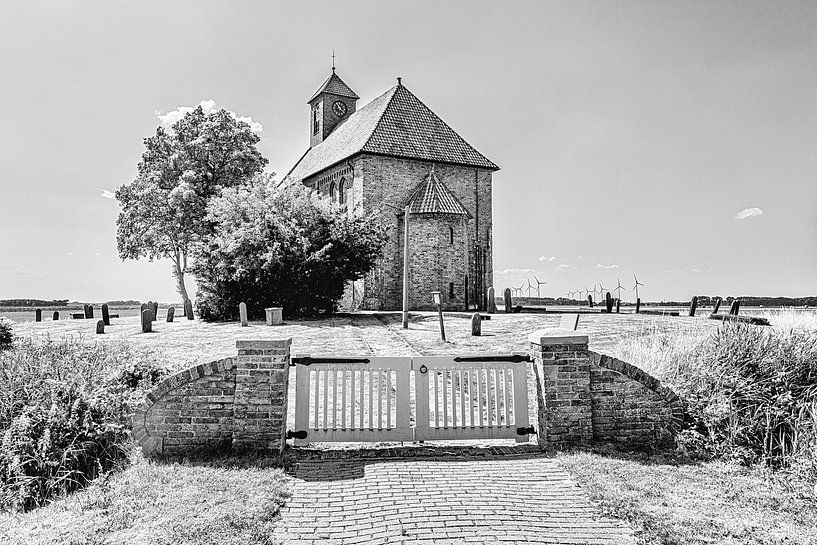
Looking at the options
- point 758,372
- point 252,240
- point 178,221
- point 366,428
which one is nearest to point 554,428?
point 366,428

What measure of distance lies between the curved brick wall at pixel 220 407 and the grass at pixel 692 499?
12.8ft

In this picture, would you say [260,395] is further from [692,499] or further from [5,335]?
[5,335]

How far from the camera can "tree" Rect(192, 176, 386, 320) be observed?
26.2 meters

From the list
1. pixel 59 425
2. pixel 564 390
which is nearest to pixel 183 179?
pixel 59 425

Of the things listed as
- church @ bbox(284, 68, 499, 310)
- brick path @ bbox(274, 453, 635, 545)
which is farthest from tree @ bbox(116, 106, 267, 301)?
brick path @ bbox(274, 453, 635, 545)

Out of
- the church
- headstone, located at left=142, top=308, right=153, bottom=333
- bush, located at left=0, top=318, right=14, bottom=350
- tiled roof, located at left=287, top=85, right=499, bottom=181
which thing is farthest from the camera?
tiled roof, located at left=287, top=85, right=499, bottom=181

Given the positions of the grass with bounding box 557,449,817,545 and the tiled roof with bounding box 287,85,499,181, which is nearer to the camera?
the grass with bounding box 557,449,817,545

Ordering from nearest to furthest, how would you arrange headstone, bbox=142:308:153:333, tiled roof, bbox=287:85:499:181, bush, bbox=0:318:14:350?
bush, bbox=0:318:14:350 < headstone, bbox=142:308:153:333 < tiled roof, bbox=287:85:499:181

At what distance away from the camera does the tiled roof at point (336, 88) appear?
4309 cm

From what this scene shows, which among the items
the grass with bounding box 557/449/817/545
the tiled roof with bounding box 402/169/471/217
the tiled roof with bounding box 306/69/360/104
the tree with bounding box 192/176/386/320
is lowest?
the grass with bounding box 557/449/817/545

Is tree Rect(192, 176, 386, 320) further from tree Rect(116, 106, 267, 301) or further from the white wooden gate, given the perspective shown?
the white wooden gate

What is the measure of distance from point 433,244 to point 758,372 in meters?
22.3

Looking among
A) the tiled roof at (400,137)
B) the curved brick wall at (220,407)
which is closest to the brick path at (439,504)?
the curved brick wall at (220,407)

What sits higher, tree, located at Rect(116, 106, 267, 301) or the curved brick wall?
tree, located at Rect(116, 106, 267, 301)
